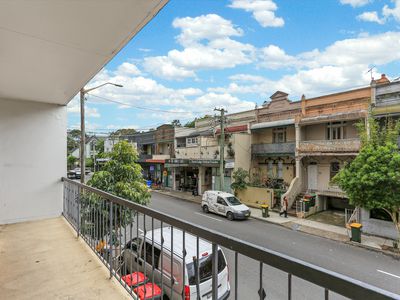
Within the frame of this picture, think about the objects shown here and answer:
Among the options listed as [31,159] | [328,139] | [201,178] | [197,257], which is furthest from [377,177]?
[201,178]

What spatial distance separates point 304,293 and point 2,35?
21.3 feet

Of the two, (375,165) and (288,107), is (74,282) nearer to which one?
(375,165)

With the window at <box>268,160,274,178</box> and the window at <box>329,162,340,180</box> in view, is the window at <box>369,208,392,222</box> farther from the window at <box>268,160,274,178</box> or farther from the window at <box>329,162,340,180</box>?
the window at <box>268,160,274,178</box>

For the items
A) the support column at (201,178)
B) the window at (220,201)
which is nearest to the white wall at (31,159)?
the window at (220,201)

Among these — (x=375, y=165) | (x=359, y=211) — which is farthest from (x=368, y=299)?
(x=359, y=211)

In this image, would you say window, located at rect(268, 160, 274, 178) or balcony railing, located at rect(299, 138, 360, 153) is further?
window, located at rect(268, 160, 274, 178)

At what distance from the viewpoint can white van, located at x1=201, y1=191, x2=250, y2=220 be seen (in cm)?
1266

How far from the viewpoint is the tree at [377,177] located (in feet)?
28.2

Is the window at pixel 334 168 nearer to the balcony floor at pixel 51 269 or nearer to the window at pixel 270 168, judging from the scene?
the window at pixel 270 168

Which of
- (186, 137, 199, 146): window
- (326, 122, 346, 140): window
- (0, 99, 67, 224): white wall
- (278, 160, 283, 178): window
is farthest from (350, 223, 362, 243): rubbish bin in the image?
(186, 137, 199, 146): window

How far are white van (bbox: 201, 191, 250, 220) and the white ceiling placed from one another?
34.5ft

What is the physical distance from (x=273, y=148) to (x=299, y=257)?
9532 millimetres

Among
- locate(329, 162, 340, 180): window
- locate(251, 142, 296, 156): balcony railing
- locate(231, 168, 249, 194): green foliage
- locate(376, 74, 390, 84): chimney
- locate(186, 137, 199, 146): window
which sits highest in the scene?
locate(376, 74, 390, 84): chimney

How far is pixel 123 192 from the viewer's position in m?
6.15
